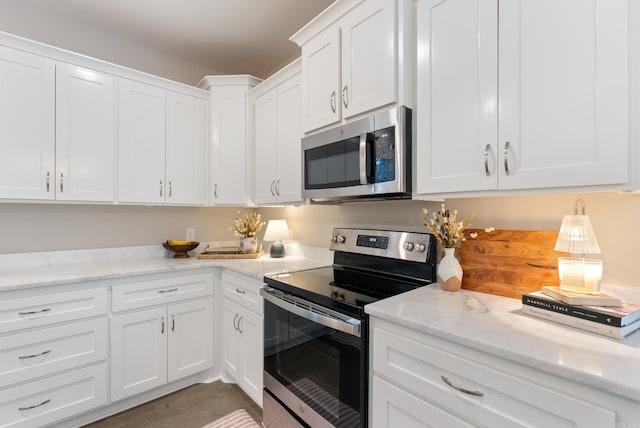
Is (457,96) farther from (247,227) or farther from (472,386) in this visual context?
(247,227)

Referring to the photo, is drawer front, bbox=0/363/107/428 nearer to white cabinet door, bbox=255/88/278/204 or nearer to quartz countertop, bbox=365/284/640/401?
white cabinet door, bbox=255/88/278/204

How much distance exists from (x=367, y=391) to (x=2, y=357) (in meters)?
1.91

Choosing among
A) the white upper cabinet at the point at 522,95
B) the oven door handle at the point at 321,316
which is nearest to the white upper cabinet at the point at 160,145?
the oven door handle at the point at 321,316

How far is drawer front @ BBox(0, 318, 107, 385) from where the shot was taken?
1597 mm

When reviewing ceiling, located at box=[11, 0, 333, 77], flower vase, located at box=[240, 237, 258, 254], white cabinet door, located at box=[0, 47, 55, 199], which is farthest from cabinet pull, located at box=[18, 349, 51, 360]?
ceiling, located at box=[11, 0, 333, 77]

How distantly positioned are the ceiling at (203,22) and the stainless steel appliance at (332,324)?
1.75m

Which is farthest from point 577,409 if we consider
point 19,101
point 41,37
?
point 41,37

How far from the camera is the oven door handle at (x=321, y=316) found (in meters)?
1.22

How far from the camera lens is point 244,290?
2.03m

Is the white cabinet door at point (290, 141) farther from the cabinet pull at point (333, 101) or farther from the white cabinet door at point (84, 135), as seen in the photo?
the white cabinet door at point (84, 135)

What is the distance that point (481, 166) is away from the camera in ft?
3.84

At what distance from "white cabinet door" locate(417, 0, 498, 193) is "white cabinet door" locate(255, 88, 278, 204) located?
1.28 m

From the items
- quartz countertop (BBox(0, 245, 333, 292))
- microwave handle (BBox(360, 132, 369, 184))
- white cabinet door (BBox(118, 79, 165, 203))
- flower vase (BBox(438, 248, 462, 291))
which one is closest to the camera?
flower vase (BBox(438, 248, 462, 291))

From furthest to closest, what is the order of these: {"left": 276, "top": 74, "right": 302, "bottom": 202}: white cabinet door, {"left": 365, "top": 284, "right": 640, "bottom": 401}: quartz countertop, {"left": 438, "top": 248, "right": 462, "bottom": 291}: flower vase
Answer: {"left": 276, "top": 74, "right": 302, "bottom": 202}: white cabinet door, {"left": 438, "top": 248, "right": 462, "bottom": 291}: flower vase, {"left": 365, "top": 284, "right": 640, "bottom": 401}: quartz countertop
